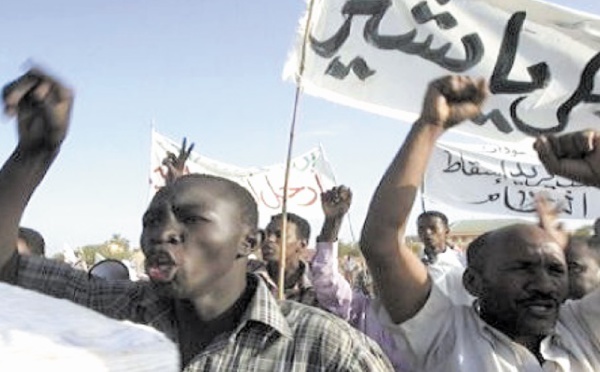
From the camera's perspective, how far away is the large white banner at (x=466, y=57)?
167 inches

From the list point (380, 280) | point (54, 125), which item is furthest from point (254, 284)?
point (54, 125)

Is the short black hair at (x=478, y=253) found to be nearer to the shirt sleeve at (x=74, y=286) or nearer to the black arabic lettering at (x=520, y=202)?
the shirt sleeve at (x=74, y=286)

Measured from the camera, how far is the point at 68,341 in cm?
50

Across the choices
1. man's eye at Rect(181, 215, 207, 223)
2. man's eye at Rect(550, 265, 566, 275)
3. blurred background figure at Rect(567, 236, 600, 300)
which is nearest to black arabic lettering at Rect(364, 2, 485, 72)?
blurred background figure at Rect(567, 236, 600, 300)

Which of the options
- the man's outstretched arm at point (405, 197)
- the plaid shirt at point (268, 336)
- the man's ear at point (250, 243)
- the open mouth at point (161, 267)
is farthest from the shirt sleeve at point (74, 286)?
the man's outstretched arm at point (405, 197)

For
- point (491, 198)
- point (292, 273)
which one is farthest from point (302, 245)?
point (491, 198)

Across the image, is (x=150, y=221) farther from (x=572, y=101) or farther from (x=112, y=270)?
(x=572, y=101)

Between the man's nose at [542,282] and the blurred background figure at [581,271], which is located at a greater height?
the man's nose at [542,282]

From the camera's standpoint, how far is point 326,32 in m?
4.51

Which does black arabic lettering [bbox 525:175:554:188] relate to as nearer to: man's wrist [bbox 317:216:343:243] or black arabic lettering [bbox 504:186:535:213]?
black arabic lettering [bbox 504:186:535:213]

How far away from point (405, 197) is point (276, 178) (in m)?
8.07

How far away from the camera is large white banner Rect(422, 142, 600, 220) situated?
584 cm

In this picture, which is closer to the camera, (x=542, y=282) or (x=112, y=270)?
(x=542, y=282)

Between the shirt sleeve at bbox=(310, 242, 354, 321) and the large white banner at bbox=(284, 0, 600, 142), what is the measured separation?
3.64 ft
